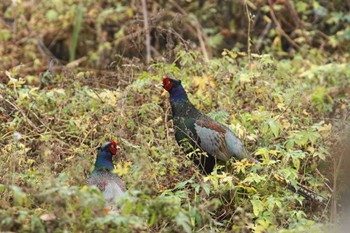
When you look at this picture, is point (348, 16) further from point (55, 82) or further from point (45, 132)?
point (45, 132)

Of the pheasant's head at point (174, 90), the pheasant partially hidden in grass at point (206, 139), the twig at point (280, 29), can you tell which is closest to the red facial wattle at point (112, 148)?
the pheasant partially hidden in grass at point (206, 139)

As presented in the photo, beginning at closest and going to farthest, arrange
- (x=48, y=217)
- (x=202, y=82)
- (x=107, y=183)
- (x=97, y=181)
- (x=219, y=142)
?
(x=48, y=217) → (x=107, y=183) → (x=97, y=181) → (x=219, y=142) → (x=202, y=82)

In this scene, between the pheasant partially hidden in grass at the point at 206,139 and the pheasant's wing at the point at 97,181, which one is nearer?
the pheasant's wing at the point at 97,181

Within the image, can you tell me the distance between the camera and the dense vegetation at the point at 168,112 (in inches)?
220

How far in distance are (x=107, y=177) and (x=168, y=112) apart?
1921mm

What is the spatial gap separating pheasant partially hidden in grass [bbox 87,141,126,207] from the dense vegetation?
0.35ft

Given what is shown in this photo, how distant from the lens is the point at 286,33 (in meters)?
12.4

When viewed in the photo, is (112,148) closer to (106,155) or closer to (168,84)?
(106,155)

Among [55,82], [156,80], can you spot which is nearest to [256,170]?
[156,80]

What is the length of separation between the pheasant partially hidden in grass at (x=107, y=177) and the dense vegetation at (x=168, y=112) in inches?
4.2

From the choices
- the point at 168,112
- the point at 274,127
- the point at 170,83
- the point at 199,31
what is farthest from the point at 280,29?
the point at 274,127

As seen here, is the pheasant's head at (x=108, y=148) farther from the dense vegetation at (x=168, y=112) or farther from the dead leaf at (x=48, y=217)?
the dead leaf at (x=48, y=217)

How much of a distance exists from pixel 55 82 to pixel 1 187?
3.89 metres

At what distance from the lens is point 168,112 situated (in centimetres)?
829
